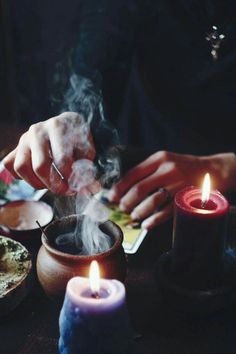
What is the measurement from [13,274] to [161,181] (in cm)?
84

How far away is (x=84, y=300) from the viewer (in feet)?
3.52

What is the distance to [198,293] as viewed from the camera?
1.36 m

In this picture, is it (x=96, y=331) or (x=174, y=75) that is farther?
(x=174, y=75)

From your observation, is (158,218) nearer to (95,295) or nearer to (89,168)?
(89,168)

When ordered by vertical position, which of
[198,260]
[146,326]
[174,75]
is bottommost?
[146,326]

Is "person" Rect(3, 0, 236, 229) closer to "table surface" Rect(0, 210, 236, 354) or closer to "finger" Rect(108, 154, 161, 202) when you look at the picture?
"finger" Rect(108, 154, 161, 202)

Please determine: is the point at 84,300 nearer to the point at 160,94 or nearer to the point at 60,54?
the point at 160,94

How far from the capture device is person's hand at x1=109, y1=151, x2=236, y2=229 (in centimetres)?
190

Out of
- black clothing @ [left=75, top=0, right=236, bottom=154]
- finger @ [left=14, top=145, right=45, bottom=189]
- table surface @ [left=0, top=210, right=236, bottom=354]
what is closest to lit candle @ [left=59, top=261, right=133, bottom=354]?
table surface @ [left=0, top=210, right=236, bottom=354]

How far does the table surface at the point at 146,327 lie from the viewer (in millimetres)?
1299

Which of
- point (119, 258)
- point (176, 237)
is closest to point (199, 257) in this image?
point (176, 237)

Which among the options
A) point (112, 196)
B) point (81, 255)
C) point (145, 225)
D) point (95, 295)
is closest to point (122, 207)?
point (112, 196)

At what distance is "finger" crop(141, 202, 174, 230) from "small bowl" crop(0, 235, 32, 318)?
482mm

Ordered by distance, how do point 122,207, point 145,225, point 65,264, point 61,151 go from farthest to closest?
point 122,207
point 145,225
point 61,151
point 65,264
